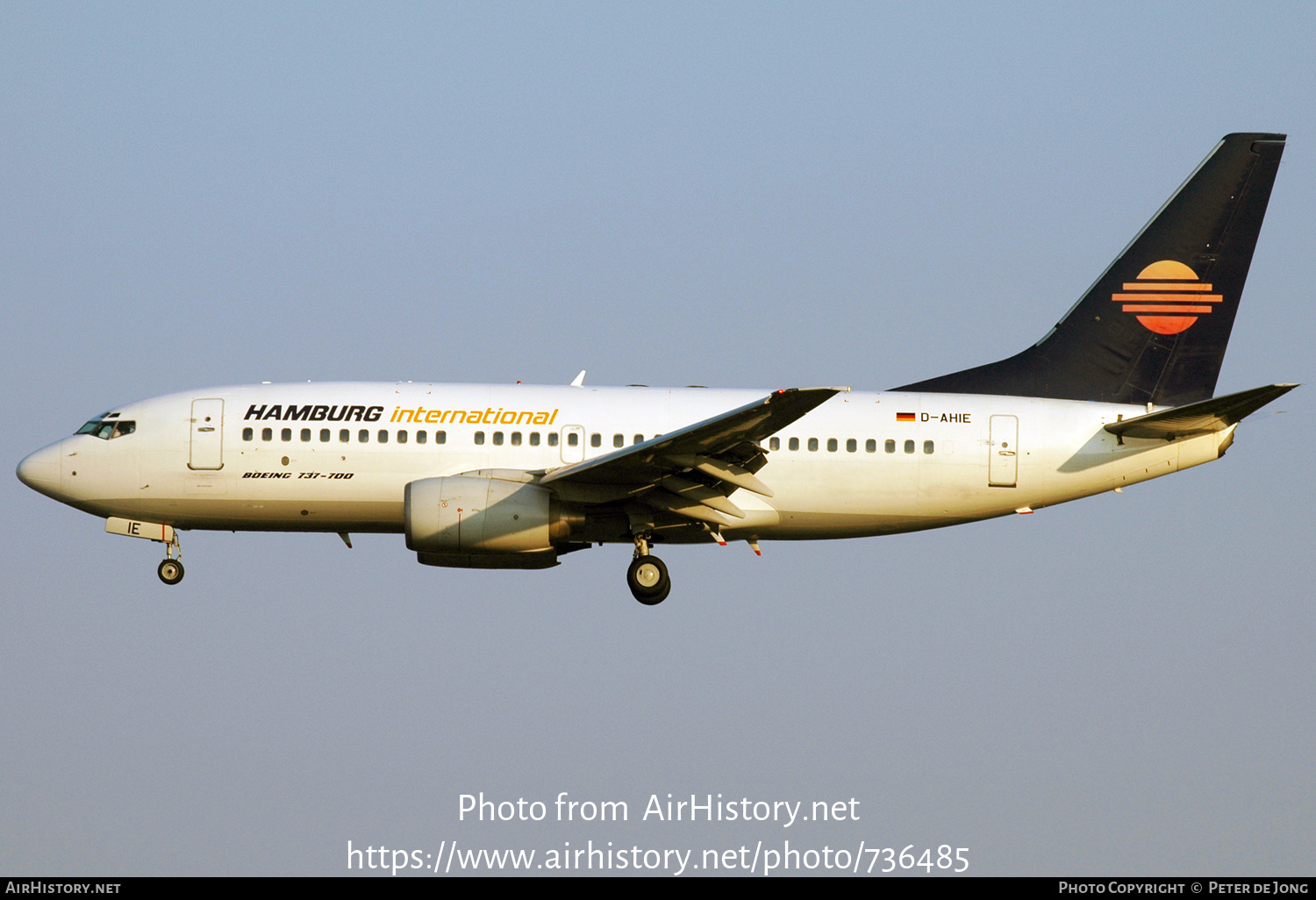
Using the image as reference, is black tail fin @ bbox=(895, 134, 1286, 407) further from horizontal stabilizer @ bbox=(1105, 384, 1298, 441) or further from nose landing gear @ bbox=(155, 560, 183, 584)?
nose landing gear @ bbox=(155, 560, 183, 584)

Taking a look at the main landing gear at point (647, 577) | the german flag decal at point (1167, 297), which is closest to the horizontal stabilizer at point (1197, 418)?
the german flag decal at point (1167, 297)

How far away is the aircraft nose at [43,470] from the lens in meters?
25.2

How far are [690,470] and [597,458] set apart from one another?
5.05 ft

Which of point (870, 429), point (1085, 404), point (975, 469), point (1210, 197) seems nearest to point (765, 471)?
point (870, 429)

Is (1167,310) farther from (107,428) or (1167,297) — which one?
(107,428)

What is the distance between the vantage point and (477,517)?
22.7 m

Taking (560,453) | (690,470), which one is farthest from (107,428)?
(690,470)

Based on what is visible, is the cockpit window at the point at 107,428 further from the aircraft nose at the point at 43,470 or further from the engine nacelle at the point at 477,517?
the engine nacelle at the point at 477,517

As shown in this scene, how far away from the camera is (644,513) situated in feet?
79.0

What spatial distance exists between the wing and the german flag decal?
8124mm

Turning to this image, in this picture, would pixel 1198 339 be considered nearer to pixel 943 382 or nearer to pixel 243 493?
pixel 943 382

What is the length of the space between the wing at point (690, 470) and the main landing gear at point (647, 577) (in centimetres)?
92

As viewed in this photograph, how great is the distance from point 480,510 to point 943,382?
891cm

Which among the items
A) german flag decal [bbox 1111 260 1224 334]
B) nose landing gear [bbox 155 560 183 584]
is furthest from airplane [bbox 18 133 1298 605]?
german flag decal [bbox 1111 260 1224 334]
